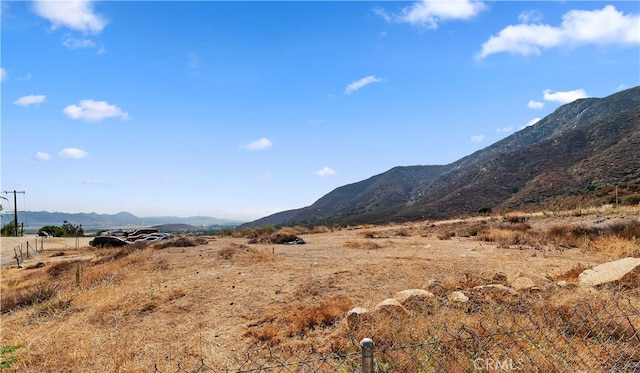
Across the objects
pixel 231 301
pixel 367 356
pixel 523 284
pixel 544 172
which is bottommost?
pixel 231 301

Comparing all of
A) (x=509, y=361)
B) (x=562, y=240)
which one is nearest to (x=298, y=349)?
(x=509, y=361)

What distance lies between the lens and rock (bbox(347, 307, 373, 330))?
545 centimetres

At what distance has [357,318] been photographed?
554cm

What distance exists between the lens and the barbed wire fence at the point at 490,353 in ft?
13.8

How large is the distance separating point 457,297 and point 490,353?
2028mm

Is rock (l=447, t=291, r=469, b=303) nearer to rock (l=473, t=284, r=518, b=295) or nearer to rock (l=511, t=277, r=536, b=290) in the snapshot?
rock (l=473, t=284, r=518, b=295)

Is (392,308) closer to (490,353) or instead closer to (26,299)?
(490,353)

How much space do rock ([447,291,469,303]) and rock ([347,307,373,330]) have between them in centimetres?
172

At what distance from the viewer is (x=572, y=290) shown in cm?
670

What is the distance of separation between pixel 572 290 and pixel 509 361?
3.39 metres

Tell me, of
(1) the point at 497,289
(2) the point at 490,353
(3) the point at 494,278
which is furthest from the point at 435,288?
(2) the point at 490,353

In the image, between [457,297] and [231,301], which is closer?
[457,297]

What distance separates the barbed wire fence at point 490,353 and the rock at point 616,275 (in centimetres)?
194

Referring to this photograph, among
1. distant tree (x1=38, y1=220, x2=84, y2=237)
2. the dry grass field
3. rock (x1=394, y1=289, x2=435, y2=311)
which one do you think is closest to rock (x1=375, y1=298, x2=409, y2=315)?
the dry grass field
